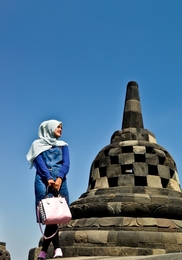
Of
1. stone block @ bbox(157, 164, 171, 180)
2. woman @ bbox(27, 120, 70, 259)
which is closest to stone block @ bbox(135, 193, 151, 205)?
stone block @ bbox(157, 164, 171, 180)

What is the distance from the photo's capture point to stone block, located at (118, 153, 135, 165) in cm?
997

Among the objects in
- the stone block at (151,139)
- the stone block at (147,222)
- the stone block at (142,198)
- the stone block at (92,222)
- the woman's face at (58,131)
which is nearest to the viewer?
the woman's face at (58,131)

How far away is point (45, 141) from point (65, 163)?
0.43 m

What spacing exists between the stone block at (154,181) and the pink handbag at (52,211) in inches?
224

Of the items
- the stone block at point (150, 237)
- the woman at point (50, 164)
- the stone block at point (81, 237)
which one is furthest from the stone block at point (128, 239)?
the woman at point (50, 164)

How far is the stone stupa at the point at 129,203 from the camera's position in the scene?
7473mm

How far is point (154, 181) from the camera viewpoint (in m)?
9.68

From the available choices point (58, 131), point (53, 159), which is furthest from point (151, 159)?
point (53, 159)

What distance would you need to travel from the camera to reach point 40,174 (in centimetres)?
453

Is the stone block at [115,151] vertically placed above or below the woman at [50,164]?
above

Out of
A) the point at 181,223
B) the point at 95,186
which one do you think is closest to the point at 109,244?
the point at 181,223

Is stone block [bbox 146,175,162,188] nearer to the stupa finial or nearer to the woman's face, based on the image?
the stupa finial

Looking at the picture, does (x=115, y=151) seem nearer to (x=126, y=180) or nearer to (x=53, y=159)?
(x=126, y=180)

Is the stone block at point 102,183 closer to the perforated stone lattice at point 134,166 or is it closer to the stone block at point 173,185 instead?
the perforated stone lattice at point 134,166
